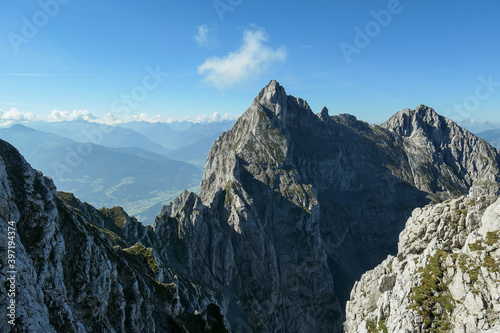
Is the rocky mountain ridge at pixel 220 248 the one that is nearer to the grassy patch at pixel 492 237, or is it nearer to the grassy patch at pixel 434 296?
the grassy patch at pixel 434 296

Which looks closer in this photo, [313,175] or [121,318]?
[121,318]

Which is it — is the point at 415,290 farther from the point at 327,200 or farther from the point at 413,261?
the point at 327,200

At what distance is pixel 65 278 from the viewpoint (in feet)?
112

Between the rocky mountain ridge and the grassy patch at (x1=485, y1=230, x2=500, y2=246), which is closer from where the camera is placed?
the rocky mountain ridge

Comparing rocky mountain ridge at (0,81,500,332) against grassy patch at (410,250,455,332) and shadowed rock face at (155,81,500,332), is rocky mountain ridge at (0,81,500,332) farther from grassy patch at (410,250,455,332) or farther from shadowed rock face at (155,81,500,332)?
grassy patch at (410,250,455,332)

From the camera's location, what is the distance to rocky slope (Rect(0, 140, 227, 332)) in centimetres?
2398

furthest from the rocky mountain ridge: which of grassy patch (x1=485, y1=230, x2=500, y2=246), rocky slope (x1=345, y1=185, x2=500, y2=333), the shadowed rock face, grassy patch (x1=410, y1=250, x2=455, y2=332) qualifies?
grassy patch (x1=485, y1=230, x2=500, y2=246)

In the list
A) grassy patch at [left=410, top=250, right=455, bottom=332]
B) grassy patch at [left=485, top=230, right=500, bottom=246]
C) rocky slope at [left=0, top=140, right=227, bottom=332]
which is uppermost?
rocky slope at [left=0, top=140, right=227, bottom=332]

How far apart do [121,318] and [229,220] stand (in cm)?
9636

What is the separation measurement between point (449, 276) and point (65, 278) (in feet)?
178

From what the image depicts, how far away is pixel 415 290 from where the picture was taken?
39375 mm

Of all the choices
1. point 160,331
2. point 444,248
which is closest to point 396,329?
point 444,248

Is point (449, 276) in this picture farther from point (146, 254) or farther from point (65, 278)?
point (146, 254)

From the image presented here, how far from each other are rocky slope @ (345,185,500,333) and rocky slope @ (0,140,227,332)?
3874 cm
